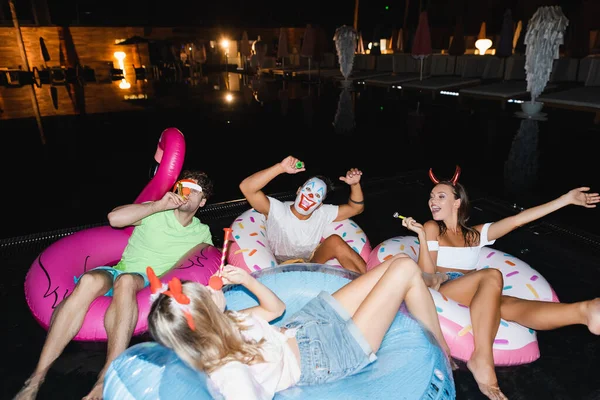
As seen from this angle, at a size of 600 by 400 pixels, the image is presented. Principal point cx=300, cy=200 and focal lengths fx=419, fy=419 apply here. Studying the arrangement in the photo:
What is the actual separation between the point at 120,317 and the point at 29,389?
1.72 ft

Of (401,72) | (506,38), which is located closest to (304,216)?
(506,38)

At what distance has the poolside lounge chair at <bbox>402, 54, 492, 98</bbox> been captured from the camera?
10992 mm

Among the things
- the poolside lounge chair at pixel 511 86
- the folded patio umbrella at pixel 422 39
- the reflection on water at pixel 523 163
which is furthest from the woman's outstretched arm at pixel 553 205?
the folded patio umbrella at pixel 422 39

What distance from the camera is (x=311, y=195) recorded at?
2652 mm

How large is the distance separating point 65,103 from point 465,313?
428 inches

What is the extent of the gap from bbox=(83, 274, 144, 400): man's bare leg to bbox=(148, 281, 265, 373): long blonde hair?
0.80m

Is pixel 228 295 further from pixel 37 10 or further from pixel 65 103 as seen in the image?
pixel 37 10

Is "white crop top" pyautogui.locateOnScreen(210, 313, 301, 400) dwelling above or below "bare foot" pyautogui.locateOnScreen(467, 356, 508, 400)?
above

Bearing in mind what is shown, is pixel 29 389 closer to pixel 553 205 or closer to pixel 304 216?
pixel 304 216

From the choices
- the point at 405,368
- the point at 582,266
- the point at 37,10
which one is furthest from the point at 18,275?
the point at 37,10

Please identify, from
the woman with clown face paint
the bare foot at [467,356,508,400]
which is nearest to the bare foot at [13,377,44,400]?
the woman with clown face paint

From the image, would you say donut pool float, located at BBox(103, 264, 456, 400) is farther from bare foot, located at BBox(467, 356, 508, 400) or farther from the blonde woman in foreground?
bare foot, located at BBox(467, 356, 508, 400)

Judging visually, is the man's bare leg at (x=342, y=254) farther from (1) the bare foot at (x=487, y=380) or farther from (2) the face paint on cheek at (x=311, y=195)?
(1) the bare foot at (x=487, y=380)

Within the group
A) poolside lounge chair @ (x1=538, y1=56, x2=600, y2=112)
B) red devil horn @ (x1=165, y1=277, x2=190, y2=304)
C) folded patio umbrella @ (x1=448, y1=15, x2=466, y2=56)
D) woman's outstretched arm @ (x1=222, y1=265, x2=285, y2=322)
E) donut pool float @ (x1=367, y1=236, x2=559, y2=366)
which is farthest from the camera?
folded patio umbrella @ (x1=448, y1=15, x2=466, y2=56)
